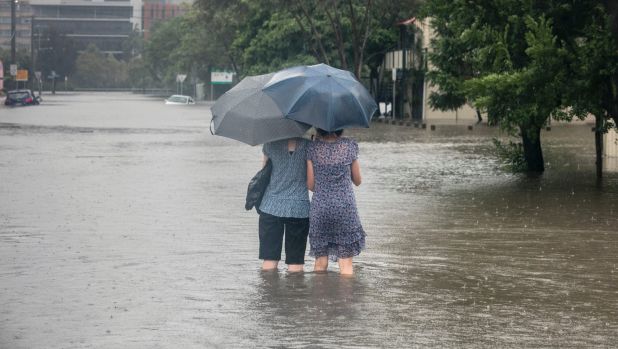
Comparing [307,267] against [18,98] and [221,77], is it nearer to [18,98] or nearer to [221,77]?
[18,98]

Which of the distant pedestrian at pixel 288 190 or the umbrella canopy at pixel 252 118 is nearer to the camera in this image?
the umbrella canopy at pixel 252 118

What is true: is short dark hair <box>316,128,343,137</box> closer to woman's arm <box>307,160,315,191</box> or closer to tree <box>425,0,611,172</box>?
woman's arm <box>307,160,315,191</box>

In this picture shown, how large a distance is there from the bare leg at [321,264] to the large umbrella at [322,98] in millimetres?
1217

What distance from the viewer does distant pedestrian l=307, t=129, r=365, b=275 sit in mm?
11719

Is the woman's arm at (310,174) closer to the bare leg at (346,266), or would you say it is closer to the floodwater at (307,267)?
the bare leg at (346,266)

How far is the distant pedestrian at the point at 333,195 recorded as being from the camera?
11719 mm

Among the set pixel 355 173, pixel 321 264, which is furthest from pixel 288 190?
pixel 321 264

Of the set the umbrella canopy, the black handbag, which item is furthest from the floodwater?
the umbrella canopy

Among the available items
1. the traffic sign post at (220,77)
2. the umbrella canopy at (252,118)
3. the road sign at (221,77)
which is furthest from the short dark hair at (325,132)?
the road sign at (221,77)

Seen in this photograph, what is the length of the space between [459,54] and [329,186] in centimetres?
1591

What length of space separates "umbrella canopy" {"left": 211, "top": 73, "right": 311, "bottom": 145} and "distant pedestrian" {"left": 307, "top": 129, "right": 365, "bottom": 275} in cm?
25

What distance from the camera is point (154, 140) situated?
40500 mm

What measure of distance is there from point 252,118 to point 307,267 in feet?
5.29

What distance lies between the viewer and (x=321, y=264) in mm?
12180
